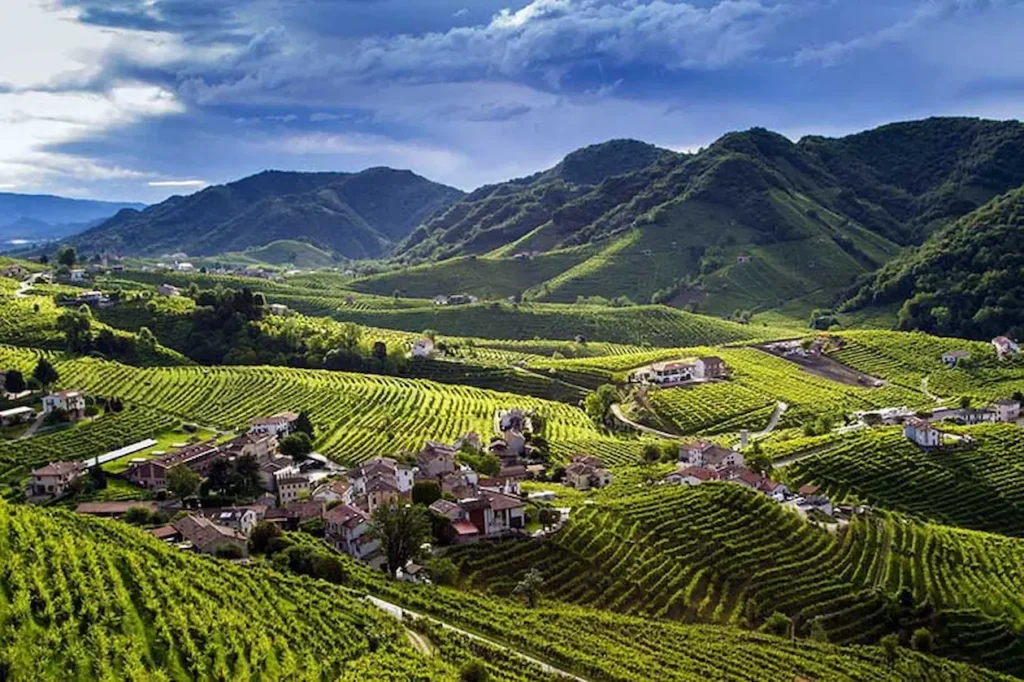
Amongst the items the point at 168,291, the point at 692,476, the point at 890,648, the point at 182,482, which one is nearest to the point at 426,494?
the point at 182,482

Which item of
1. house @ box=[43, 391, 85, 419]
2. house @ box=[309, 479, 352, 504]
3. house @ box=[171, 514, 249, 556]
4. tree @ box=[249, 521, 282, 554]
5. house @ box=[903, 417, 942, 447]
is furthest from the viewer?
house @ box=[903, 417, 942, 447]

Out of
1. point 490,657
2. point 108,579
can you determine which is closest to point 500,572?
point 490,657

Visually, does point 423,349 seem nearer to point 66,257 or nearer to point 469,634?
point 66,257

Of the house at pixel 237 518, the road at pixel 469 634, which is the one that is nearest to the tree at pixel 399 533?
the road at pixel 469 634

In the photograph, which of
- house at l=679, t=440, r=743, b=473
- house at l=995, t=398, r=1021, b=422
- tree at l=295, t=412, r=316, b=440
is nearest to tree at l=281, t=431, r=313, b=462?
tree at l=295, t=412, r=316, b=440

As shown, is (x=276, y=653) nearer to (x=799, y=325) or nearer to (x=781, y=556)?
(x=781, y=556)

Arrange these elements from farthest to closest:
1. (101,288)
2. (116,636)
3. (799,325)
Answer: (799,325) < (101,288) < (116,636)

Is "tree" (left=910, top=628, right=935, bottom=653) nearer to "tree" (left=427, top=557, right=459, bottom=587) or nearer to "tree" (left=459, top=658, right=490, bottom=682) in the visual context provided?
"tree" (left=427, top=557, right=459, bottom=587)
